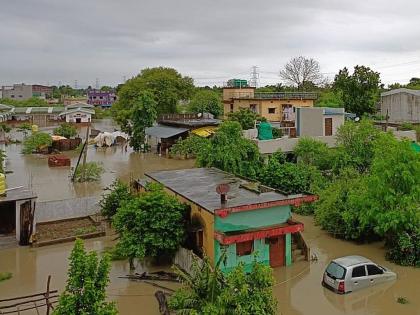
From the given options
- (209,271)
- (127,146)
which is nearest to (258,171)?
(209,271)

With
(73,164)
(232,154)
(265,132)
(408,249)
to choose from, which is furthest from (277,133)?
(408,249)

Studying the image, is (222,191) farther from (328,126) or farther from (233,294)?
(328,126)

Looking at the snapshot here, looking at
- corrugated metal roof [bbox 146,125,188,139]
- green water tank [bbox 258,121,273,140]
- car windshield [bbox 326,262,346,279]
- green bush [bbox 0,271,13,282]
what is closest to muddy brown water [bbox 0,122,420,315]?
green bush [bbox 0,271,13,282]

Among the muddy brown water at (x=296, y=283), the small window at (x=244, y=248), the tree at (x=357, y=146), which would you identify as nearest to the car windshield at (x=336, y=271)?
the muddy brown water at (x=296, y=283)

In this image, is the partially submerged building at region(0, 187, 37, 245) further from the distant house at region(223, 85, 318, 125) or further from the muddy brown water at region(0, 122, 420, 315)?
the distant house at region(223, 85, 318, 125)

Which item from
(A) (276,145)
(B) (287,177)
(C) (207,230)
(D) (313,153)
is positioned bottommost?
(C) (207,230)

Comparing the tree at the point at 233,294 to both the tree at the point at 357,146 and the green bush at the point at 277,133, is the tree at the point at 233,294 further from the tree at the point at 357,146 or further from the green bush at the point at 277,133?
the green bush at the point at 277,133
